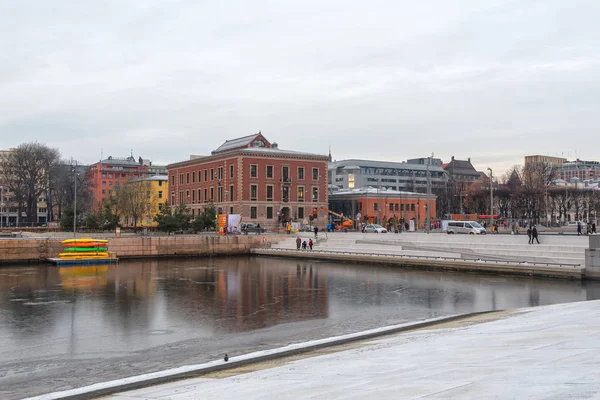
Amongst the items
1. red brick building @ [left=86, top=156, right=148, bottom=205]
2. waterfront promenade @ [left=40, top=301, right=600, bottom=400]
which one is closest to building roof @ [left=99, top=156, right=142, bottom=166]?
red brick building @ [left=86, top=156, right=148, bottom=205]

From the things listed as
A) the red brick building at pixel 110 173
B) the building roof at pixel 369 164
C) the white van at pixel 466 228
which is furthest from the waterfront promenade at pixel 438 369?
the red brick building at pixel 110 173

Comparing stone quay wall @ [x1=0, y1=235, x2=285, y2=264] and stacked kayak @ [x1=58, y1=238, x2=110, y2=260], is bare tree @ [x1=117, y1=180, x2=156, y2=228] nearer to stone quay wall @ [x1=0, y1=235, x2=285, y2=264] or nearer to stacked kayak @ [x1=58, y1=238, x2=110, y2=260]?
stone quay wall @ [x1=0, y1=235, x2=285, y2=264]

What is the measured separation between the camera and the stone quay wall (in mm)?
55500

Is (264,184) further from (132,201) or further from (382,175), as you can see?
(382,175)

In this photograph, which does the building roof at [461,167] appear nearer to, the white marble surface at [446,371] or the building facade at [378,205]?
the building facade at [378,205]

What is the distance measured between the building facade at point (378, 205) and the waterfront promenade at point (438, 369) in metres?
83.7

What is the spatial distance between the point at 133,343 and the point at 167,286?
56.2ft

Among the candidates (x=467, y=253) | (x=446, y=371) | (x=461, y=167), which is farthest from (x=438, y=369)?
(x=461, y=167)

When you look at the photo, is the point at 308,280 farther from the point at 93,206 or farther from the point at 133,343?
the point at 93,206

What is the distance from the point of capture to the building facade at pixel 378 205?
10300 centimetres

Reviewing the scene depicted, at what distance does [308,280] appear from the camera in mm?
39125

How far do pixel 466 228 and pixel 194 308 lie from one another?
4137 centimetres

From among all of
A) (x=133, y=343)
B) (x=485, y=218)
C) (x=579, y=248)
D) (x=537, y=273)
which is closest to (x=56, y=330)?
(x=133, y=343)

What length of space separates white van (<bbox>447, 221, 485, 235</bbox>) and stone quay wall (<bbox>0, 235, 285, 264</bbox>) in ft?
63.2
